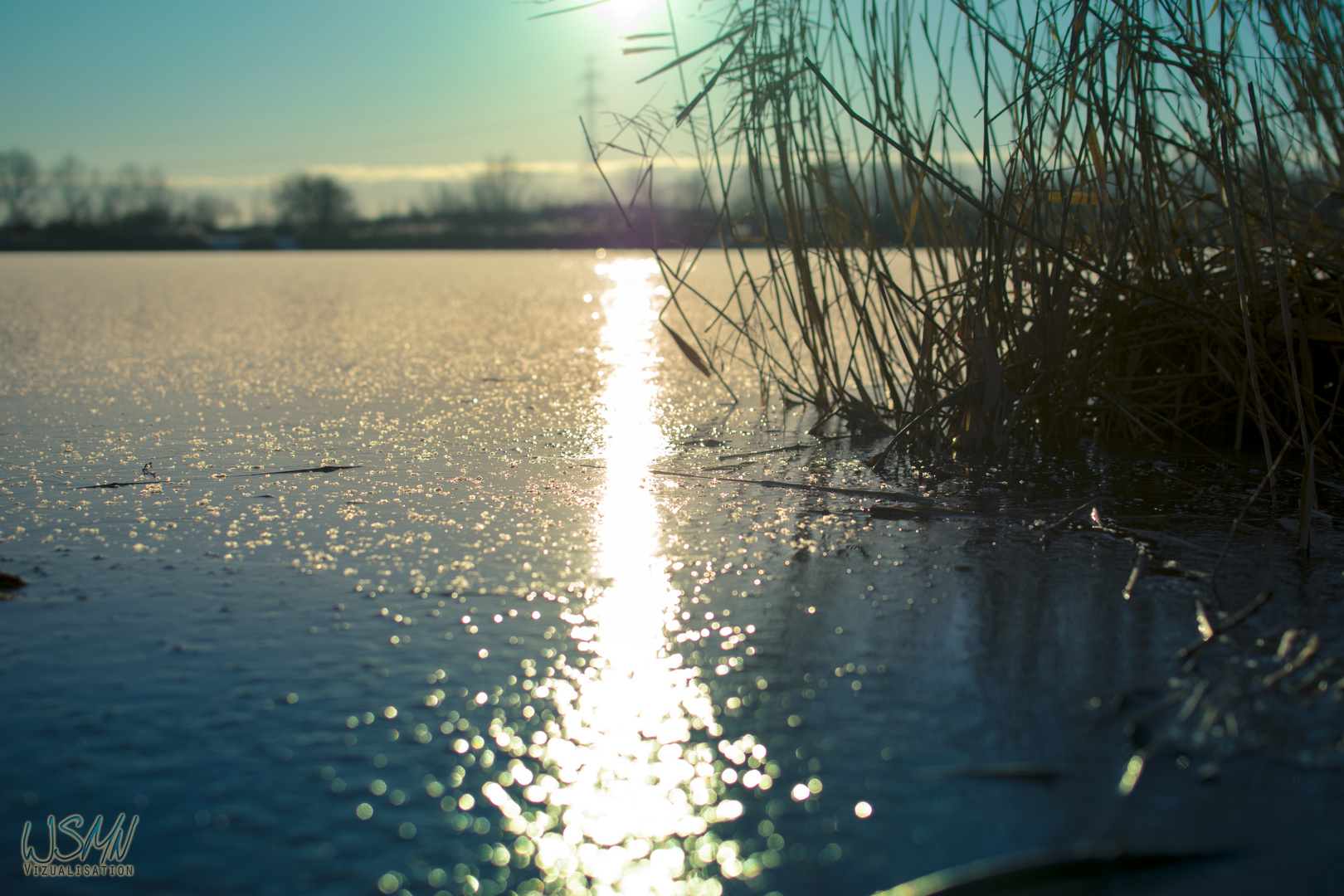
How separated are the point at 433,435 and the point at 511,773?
3.85ft

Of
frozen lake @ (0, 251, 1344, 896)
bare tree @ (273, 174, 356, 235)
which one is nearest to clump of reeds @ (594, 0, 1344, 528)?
frozen lake @ (0, 251, 1344, 896)

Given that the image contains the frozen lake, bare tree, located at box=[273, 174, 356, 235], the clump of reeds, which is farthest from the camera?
bare tree, located at box=[273, 174, 356, 235]

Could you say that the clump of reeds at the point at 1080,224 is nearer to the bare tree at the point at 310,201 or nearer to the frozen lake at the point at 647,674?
the frozen lake at the point at 647,674

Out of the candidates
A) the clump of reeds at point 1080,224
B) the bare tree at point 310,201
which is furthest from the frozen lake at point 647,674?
the bare tree at point 310,201

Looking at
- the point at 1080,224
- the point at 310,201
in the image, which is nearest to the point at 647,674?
the point at 1080,224

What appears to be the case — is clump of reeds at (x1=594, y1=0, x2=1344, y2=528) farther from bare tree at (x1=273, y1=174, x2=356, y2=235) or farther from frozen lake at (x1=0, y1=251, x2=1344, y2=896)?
bare tree at (x1=273, y1=174, x2=356, y2=235)

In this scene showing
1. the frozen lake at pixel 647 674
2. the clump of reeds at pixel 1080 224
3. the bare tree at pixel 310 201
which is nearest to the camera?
the frozen lake at pixel 647 674

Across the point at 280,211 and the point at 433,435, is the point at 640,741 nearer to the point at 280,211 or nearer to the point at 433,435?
the point at 433,435

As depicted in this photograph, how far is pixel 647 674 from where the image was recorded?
77cm

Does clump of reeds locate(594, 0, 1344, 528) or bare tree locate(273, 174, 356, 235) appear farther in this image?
bare tree locate(273, 174, 356, 235)

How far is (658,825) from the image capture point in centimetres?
58

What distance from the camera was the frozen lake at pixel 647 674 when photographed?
0.55 metres

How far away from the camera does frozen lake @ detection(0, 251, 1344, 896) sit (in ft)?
1.81

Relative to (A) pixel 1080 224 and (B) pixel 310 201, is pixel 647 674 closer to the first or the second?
(A) pixel 1080 224
